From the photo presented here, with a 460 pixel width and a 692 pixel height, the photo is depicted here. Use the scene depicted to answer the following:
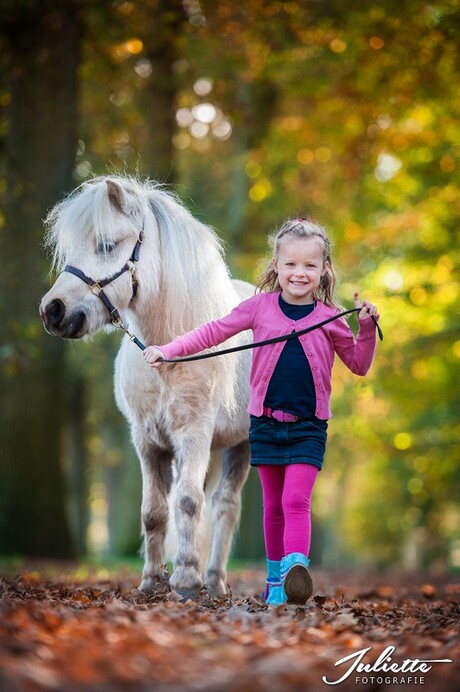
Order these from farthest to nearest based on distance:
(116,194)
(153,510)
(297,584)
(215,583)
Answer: (215,583) → (153,510) → (116,194) → (297,584)

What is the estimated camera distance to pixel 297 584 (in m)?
4.79

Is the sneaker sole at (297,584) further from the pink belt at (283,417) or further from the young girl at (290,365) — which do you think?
the pink belt at (283,417)

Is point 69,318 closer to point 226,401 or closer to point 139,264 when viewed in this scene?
point 139,264

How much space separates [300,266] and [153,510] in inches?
72.4

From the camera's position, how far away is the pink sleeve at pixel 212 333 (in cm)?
536

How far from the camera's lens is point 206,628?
3744mm

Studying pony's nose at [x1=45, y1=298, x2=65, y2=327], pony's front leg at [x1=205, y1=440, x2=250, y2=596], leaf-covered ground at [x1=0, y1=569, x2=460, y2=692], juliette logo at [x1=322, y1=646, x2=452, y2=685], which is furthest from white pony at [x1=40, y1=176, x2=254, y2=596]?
juliette logo at [x1=322, y1=646, x2=452, y2=685]

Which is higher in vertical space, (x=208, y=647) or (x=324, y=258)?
(x=324, y=258)

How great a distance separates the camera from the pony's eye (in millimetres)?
5356

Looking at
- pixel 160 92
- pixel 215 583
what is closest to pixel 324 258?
pixel 215 583

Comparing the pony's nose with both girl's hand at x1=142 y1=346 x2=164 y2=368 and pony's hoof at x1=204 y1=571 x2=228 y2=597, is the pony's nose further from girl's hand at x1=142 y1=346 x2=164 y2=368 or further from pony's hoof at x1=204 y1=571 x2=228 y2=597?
pony's hoof at x1=204 y1=571 x2=228 y2=597

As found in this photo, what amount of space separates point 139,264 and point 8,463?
7372 millimetres

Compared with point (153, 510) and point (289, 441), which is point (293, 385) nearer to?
point (289, 441)

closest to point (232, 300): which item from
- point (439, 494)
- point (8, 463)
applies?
point (8, 463)
